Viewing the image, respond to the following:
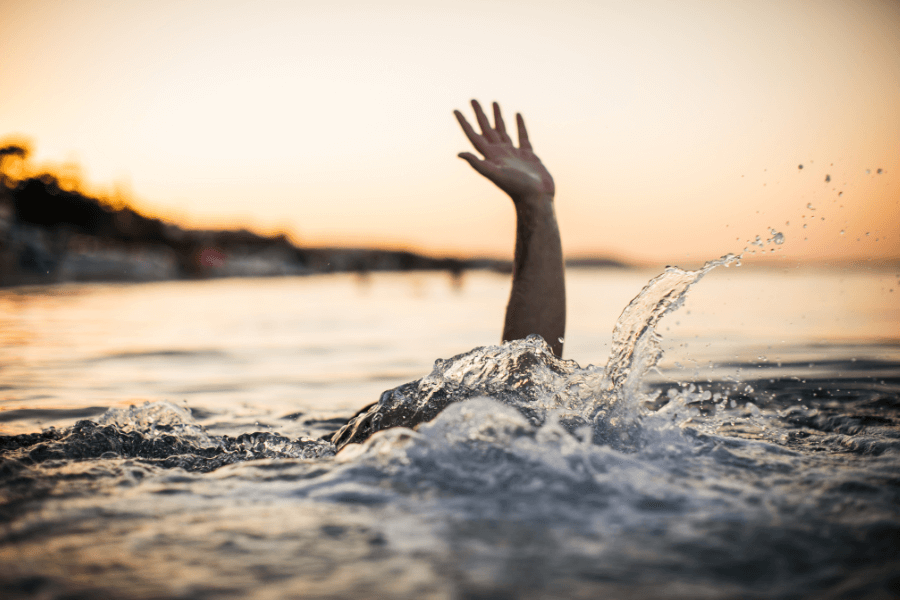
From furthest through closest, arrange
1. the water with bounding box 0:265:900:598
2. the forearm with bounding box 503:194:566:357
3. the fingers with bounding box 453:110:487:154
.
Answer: the fingers with bounding box 453:110:487:154 → the forearm with bounding box 503:194:566:357 → the water with bounding box 0:265:900:598

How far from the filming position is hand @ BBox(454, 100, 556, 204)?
3541 mm

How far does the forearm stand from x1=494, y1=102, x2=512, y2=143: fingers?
0.49 m

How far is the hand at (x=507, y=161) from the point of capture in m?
3.54

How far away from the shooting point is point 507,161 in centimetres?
365

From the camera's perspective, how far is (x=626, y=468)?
216 cm

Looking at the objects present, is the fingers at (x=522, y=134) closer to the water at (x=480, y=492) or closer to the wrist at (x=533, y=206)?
the wrist at (x=533, y=206)

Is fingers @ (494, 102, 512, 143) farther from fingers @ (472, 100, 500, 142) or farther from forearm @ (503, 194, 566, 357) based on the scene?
forearm @ (503, 194, 566, 357)

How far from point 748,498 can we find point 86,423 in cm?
289

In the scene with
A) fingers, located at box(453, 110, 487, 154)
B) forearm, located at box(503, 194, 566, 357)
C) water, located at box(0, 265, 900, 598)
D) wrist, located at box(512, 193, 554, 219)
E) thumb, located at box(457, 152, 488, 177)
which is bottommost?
water, located at box(0, 265, 900, 598)

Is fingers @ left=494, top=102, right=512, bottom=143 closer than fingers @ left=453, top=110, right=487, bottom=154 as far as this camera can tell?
No

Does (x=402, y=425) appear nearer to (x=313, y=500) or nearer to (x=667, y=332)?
(x=313, y=500)

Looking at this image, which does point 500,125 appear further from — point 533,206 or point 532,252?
point 532,252

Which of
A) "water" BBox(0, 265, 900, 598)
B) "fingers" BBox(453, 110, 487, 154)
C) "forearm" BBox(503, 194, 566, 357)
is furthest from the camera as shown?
"fingers" BBox(453, 110, 487, 154)

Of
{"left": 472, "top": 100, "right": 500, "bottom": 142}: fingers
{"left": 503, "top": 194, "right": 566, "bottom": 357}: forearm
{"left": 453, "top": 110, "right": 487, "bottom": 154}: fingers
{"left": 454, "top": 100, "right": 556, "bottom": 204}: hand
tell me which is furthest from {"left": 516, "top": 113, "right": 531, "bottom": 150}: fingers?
{"left": 503, "top": 194, "right": 566, "bottom": 357}: forearm
